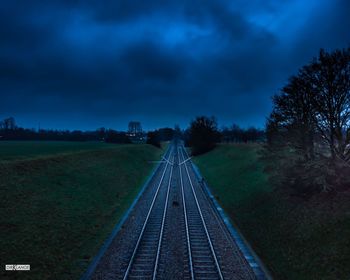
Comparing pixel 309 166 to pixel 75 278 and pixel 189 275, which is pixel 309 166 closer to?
pixel 189 275

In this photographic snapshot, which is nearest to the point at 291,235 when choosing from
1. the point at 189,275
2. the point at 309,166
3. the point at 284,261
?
the point at 284,261

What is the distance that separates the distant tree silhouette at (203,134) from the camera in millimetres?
80688

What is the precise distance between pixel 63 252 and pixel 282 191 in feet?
56.3

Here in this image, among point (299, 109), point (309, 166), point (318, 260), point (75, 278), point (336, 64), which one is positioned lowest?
point (75, 278)

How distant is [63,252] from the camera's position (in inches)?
529

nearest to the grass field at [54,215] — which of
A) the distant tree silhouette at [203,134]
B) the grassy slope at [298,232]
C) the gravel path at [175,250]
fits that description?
the gravel path at [175,250]

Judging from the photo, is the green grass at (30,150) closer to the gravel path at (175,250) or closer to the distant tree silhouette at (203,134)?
the gravel path at (175,250)

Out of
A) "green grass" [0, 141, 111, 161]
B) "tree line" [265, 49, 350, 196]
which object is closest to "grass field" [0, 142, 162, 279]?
"green grass" [0, 141, 111, 161]

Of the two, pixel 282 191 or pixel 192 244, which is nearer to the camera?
pixel 192 244

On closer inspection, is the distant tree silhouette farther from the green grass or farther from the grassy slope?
the grassy slope

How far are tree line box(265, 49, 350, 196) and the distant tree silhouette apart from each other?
5997 cm

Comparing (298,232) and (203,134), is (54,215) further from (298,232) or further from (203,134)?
(203,134)

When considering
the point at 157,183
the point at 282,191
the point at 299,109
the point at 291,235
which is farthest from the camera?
the point at 157,183

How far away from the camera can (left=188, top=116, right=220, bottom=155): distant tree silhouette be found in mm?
80688
